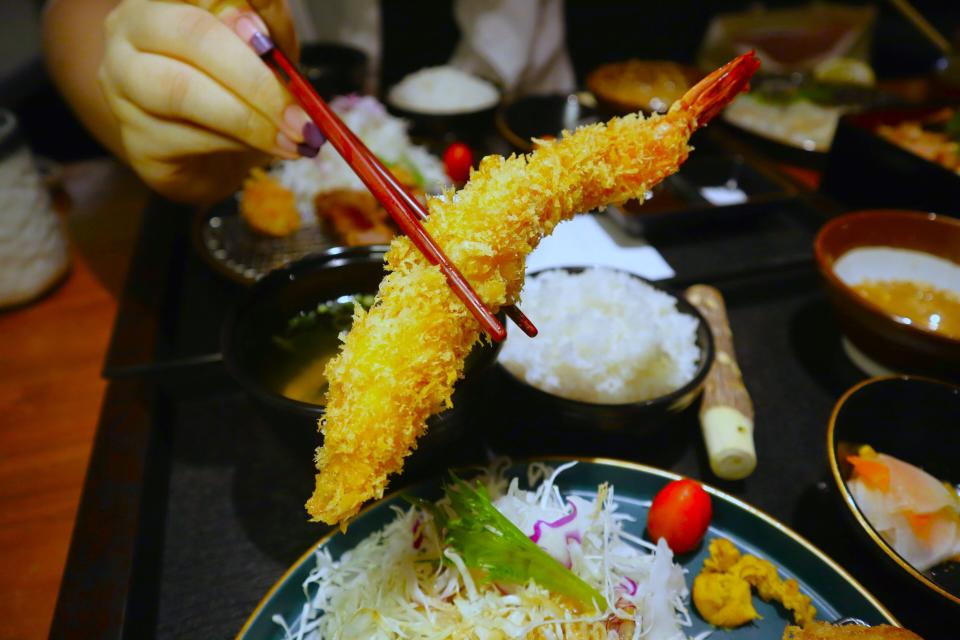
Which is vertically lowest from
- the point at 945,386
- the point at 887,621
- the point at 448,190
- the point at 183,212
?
the point at 183,212

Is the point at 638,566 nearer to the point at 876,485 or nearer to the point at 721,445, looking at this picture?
the point at 721,445

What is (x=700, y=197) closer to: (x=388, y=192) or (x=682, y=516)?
(x=682, y=516)

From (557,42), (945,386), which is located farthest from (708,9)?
(945,386)

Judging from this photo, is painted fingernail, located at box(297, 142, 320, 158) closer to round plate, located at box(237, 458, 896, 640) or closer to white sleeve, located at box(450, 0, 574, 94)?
round plate, located at box(237, 458, 896, 640)

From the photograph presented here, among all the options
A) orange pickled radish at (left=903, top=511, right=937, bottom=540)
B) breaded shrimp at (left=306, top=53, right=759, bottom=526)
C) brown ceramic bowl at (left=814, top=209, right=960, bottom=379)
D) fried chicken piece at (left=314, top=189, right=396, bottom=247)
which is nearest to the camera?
breaded shrimp at (left=306, top=53, right=759, bottom=526)

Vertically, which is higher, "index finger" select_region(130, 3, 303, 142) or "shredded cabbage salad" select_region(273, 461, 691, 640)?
"index finger" select_region(130, 3, 303, 142)

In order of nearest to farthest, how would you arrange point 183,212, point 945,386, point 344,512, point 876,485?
A: 1. point 344,512
2. point 876,485
3. point 945,386
4. point 183,212

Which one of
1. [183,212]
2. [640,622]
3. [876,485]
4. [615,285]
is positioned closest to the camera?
[640,622]

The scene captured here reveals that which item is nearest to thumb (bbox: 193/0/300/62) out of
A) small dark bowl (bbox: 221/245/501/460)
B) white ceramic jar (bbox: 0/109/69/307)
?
small dark bowl (bbox: 221/245/501/460)
